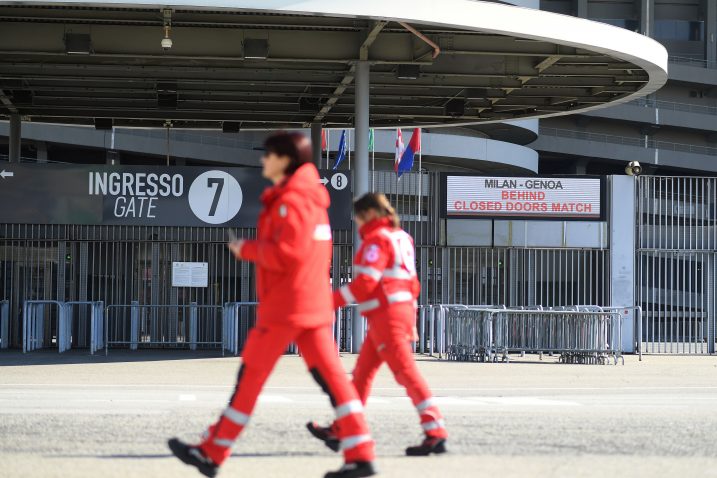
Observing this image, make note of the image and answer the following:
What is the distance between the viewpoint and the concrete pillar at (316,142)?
28.7 m

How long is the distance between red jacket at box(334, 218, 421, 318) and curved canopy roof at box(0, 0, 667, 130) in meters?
10.2

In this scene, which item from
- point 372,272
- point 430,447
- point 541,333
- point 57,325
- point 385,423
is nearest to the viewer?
point 430,447

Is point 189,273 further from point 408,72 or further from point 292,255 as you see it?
point 292,255

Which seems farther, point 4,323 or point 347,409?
point 4,323

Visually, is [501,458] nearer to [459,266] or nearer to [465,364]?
[465,364]

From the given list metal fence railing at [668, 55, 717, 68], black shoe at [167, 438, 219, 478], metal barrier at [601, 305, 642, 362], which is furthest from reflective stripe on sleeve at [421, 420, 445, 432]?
metal fence railing at [668, 55, 717, 68]

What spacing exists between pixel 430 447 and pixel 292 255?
A: 2.25m

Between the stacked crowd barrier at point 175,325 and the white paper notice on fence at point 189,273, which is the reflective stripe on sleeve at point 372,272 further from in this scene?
the white paper notice on fence at point 189,273

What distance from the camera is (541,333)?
75.9ft

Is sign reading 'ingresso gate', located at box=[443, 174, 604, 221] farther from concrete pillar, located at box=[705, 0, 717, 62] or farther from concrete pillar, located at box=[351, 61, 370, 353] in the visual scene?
concrete pillar, located at box=[705, 0, 717, 62]

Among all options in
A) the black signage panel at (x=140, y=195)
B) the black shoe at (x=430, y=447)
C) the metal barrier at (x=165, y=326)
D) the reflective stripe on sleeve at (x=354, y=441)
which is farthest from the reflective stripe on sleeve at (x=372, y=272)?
the metal barrier at (x=165, y=326)

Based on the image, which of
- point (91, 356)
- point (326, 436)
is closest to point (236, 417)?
point (326, 436)

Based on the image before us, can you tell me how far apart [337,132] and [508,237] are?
34.6 m

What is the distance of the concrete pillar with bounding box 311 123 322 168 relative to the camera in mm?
28672
